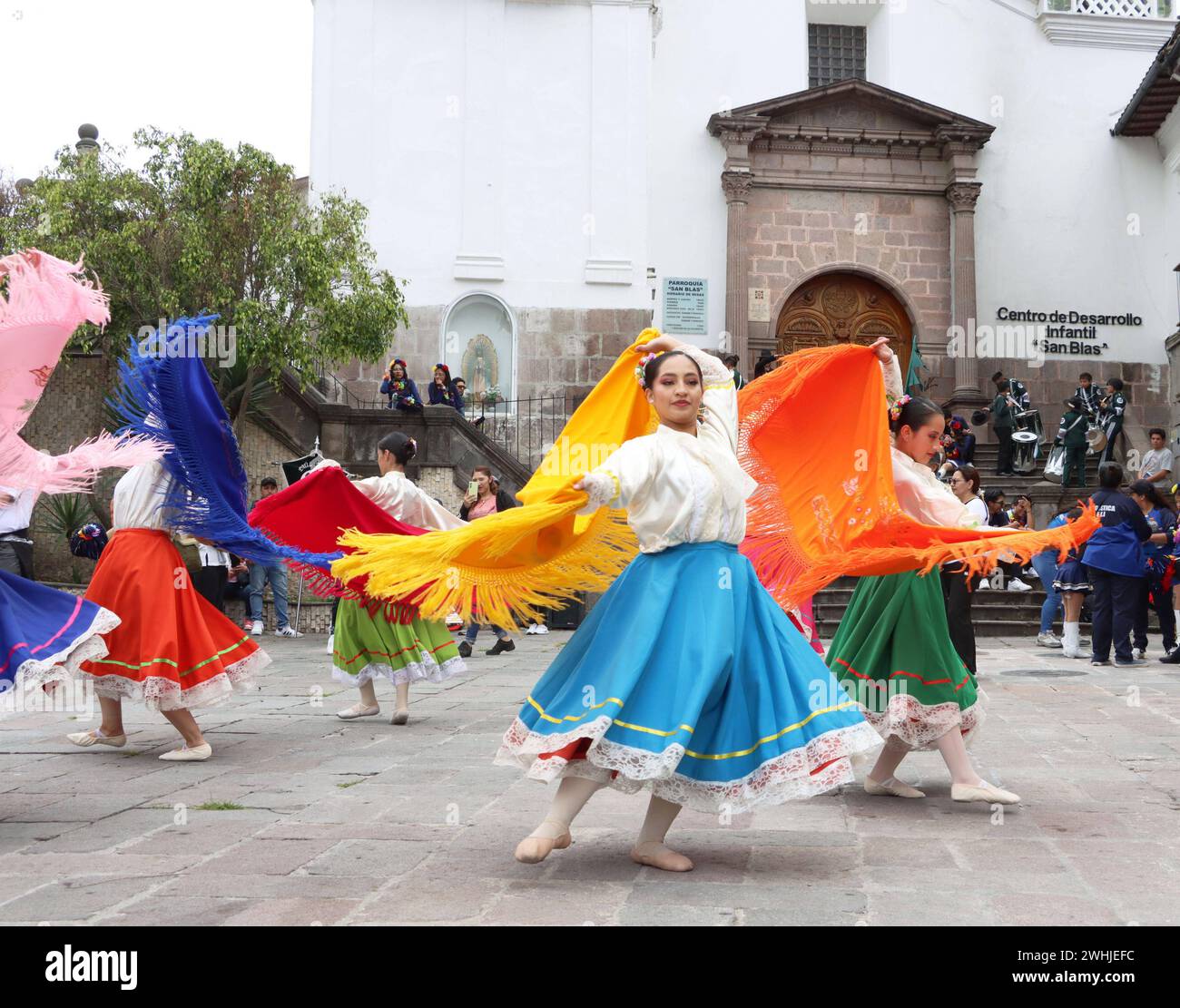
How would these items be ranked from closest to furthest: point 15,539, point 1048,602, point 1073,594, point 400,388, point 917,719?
1. point 917,719
2. point 15,539
3. point 1073,594
4. point 1048,602
5. point 400,388

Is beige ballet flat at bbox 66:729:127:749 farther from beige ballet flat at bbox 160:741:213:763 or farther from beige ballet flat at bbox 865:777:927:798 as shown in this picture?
beige ballet flat at bbox 865:777:927:798

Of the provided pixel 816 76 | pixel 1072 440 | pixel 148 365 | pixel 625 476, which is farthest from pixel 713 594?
pixel 816 76

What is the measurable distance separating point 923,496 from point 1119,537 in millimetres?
7168

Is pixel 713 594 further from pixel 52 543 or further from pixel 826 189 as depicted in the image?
pixel 826 189

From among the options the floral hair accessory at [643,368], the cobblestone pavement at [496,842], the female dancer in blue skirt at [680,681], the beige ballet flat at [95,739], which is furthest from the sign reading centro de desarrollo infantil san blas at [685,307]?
the female dancer in blue skirt at [680,681]

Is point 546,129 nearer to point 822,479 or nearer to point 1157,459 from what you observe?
point 1157,459

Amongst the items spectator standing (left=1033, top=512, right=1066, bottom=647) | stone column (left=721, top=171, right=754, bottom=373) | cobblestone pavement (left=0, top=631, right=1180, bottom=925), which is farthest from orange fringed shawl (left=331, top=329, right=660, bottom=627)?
stone column (left=721, top=171, right=754, bottom=373)

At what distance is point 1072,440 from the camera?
18062mm

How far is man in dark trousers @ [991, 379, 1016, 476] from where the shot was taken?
1920 centimetres

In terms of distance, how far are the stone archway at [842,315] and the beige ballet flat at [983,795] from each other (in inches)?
710

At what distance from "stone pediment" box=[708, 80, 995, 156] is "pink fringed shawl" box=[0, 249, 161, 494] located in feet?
59.8

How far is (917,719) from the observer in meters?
5.23

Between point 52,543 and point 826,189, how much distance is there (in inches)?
553

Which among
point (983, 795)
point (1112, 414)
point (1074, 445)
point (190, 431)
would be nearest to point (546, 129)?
point (1074, 445)
